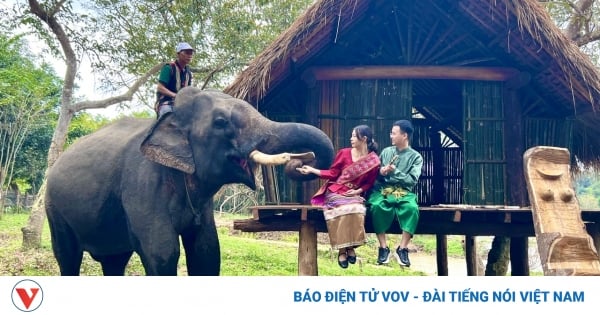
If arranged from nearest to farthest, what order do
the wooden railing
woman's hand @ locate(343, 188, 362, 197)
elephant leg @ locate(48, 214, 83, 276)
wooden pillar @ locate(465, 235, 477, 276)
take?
woman's hand @ locate(343, 188, 362, 197), elephant leg @ locate(48, 214, 83, 276), the wooden railing, wooden pillar @ locate(465, 235, 477, 276)

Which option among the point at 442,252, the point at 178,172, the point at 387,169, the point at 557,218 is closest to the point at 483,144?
the point at 387,169

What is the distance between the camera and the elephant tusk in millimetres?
4391

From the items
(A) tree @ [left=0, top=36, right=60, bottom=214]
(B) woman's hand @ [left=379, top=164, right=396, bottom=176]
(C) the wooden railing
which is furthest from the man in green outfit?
(A) tree @ [left=0, top=36, right=60, bottom=214]

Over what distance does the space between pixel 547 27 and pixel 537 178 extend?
9.01 feet

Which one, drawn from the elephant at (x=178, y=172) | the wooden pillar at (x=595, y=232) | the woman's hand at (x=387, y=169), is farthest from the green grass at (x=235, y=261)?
the elephant at (x=178, y=172)

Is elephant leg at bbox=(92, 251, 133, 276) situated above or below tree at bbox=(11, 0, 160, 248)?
below

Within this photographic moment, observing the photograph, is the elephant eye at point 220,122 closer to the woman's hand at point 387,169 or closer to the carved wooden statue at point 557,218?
the woman's hand at point 387,169

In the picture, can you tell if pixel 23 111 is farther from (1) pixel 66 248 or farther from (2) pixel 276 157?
(2) pixel 276 157

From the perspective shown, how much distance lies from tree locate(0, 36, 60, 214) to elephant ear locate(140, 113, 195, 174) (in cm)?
1401

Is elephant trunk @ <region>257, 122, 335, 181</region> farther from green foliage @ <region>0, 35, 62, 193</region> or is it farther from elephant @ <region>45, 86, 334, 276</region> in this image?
green foliage @ <region>0, 35, 62, 193</region>

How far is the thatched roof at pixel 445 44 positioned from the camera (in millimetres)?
6613

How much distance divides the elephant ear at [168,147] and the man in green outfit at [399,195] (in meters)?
1.54
